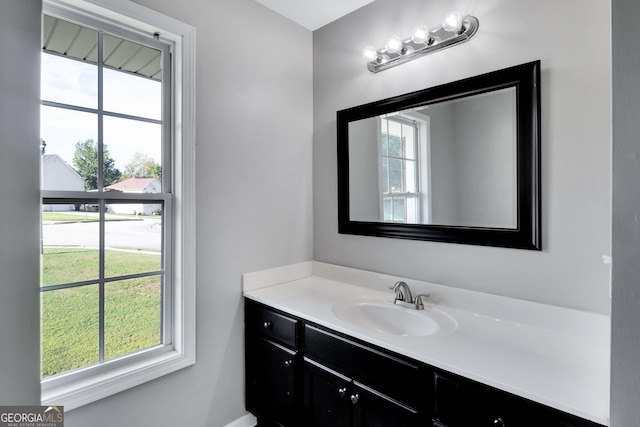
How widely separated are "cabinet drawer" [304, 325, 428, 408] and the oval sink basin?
0.45 feet

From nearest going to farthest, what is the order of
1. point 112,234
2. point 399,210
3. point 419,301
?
point 112,234
point 419,301
point 399,210

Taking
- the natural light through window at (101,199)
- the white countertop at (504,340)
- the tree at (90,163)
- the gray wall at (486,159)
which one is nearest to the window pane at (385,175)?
the gray wall at (486,159)

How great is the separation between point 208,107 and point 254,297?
41.9 inches

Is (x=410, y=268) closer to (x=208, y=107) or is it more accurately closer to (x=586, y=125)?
(x=586, y=125)

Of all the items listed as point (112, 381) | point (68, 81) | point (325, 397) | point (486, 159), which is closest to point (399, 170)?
point (486, 159)

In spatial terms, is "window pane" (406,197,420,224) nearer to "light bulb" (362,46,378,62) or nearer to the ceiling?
"light bulb" (362,46,378,62)

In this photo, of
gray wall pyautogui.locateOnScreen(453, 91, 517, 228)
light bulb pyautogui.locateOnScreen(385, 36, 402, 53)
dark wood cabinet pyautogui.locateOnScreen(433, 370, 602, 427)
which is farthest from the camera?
light bulb pyautogui.locateOnScreen(385, 36, 402, 53)

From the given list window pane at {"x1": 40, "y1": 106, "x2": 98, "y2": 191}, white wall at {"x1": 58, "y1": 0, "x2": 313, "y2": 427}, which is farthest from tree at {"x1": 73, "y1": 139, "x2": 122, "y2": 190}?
white wall at {"x1": 58, "y1": 0, "x2": 313, "y2": 427}

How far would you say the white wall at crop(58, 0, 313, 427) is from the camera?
1.61 metres

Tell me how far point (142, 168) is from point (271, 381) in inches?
50.5

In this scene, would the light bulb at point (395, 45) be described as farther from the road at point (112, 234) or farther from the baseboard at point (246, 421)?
the baseboard at point (246, 421)

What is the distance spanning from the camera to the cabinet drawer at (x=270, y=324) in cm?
157

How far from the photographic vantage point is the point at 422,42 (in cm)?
163

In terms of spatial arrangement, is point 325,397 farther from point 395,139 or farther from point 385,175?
point 395,139
